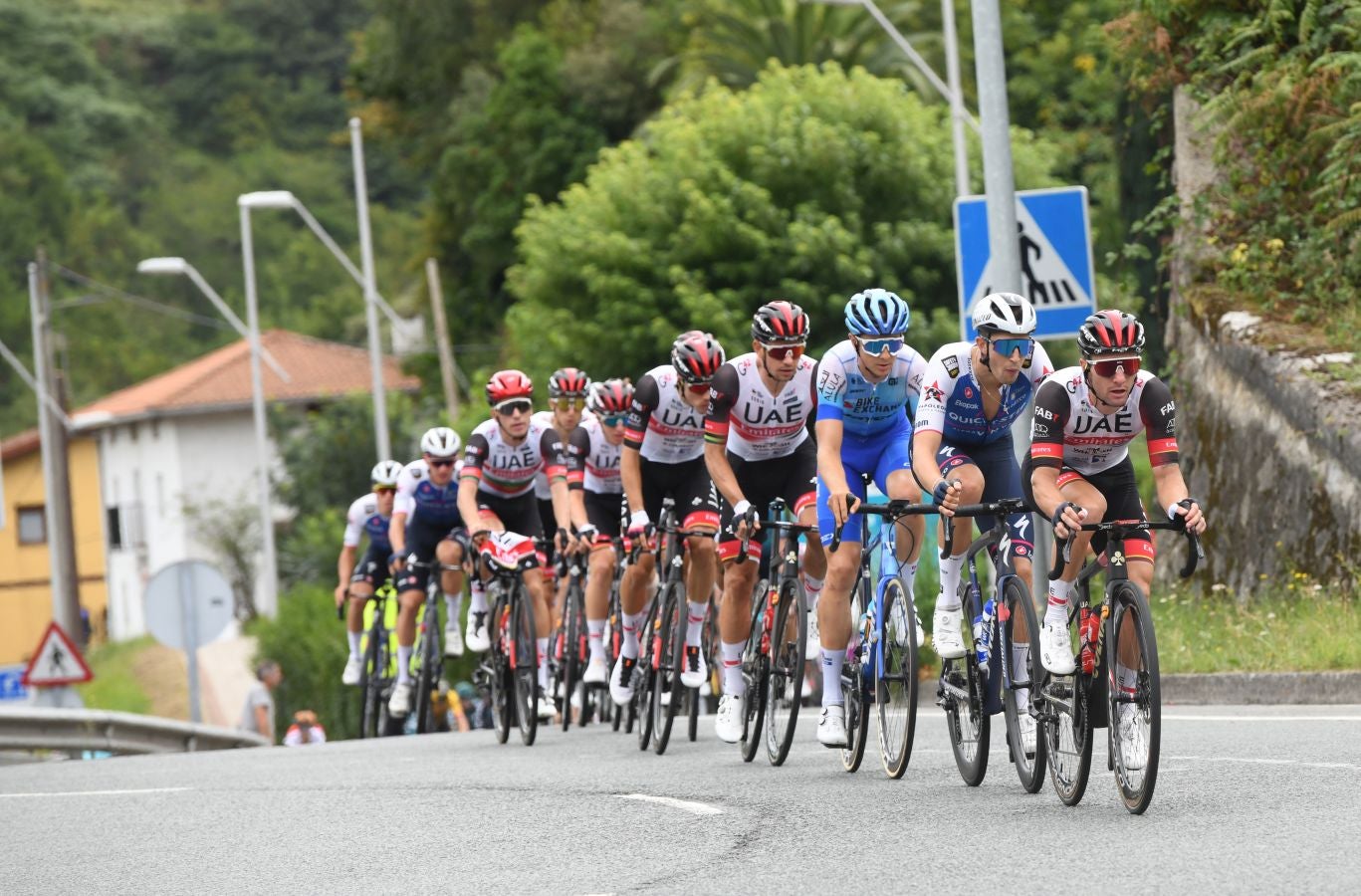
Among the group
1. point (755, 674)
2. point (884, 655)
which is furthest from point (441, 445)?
point (884, 655)

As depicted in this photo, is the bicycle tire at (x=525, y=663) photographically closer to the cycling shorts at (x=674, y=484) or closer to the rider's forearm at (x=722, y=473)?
the cycling shorts at (x=674, y=484)

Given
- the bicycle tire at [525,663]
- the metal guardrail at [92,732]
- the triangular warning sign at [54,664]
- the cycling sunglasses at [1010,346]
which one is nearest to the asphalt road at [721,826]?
the bicycle tire at [525,663]

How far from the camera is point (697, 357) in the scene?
503 inches

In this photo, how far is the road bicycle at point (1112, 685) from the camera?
8.73 meters

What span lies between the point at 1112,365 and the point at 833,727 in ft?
8.72

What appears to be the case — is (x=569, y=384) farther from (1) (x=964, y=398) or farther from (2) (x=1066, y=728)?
(2) (x=1066, y=728)

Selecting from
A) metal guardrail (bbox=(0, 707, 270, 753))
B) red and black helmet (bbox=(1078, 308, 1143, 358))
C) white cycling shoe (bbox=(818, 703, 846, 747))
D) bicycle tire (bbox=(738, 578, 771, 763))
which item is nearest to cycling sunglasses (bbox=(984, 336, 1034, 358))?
red and black helmet (bbox=(1078, 308, 1143, 358))

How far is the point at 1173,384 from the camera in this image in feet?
66.9

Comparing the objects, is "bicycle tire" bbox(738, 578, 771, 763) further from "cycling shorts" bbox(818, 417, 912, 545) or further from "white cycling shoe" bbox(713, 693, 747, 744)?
"cycling shorts" bbox(818, 417, 912, 545)

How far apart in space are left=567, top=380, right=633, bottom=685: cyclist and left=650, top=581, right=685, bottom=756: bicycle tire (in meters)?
1.30

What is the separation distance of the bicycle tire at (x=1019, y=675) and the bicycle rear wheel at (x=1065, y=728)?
9 cm

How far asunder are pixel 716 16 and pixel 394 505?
3113 cm

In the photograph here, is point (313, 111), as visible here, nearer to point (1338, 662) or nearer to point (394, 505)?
point (394, 505)

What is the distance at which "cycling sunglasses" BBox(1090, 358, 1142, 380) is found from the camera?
925 cm
